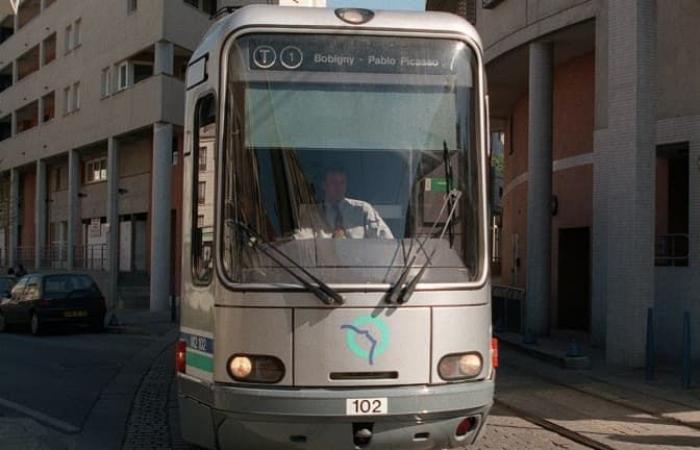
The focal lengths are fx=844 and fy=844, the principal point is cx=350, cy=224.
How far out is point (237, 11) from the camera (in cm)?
610

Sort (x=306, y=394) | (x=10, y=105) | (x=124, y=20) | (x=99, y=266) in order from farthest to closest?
1. (x=10, y=105)
2. (x=99, y=266)
3. (x=124, y=20)
4. (x=306, y=394)

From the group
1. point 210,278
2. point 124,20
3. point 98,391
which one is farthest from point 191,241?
point 124,20

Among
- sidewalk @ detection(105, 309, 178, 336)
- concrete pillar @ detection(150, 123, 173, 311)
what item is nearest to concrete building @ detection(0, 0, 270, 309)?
concrete pillar @ detection(150, 123, 173, 311)

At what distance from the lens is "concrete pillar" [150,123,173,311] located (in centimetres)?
2706

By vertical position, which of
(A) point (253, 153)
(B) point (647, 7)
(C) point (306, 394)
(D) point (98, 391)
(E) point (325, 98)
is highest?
(B) point (647, 7)

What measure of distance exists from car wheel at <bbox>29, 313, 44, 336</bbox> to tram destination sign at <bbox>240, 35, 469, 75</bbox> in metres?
16.0

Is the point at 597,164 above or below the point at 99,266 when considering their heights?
above

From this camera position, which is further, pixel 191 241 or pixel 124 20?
pixel 124 20

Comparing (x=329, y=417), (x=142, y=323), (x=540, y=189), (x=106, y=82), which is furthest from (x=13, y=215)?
(x=329, y=417)

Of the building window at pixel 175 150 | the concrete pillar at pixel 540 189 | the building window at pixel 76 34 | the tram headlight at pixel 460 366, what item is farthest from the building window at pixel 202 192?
the building window at pixel 76 34

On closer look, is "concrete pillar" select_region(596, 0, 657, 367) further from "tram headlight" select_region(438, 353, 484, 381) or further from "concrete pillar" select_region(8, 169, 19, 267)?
"concrete pillar" select_region(8, 169, 19, 267)

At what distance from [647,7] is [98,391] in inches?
392

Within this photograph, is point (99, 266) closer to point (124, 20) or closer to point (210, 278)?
point (124, 20)

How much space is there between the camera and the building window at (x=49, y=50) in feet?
129
